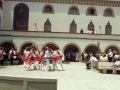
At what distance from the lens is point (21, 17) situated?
3719 cm

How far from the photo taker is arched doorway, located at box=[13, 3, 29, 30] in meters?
Result: 37.1

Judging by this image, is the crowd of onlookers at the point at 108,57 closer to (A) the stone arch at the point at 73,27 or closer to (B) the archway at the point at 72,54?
(B) the archway at the point at 72,54

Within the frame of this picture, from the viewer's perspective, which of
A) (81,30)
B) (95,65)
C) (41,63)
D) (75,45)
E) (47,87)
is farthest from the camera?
(81,30)

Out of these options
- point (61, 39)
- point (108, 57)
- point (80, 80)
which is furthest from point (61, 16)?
point (80, 80)

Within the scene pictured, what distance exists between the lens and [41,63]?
19188 mm

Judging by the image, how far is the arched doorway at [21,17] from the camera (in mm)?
37062

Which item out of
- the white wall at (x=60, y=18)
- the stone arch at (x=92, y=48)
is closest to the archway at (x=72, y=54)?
the stone arch at (x=92, y=48)

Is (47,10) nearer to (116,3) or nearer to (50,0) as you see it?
(50,0)

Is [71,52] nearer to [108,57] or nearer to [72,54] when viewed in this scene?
[72,54]

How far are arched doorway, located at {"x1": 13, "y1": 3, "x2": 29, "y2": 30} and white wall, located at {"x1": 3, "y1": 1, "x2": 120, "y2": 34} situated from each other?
56cm

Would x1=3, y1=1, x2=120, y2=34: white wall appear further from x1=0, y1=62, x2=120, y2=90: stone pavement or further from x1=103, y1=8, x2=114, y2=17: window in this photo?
x1=0, y1=62, x2=120, y2=90: stone pavement

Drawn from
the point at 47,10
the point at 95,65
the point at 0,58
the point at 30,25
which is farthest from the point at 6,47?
the point at 95,65

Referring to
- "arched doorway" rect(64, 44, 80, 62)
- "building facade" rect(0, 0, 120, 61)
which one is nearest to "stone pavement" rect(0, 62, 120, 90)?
"arched doorway" rect(64, 44, 80, 62)

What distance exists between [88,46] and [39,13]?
9.52 metres
